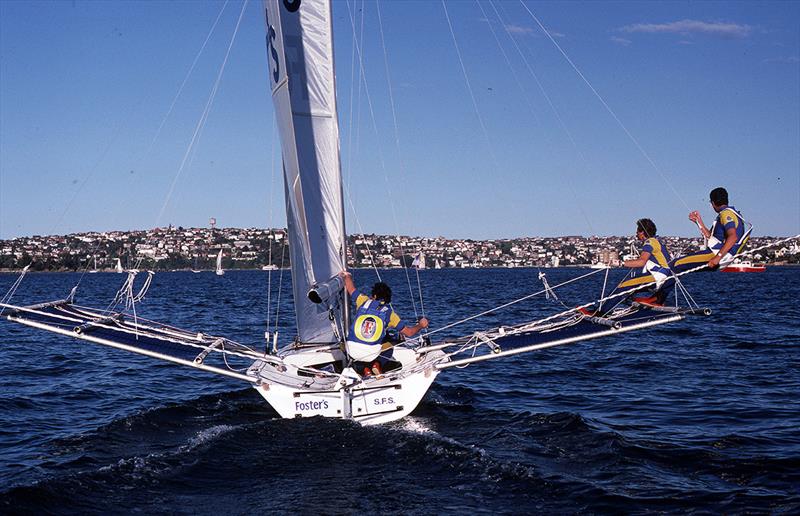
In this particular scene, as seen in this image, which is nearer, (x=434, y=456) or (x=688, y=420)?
(x=434, y=456)

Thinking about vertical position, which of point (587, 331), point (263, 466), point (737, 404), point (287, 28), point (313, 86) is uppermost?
point (287, 28)

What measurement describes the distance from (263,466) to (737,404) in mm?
7699

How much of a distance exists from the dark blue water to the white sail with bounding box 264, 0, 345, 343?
2.66 metres

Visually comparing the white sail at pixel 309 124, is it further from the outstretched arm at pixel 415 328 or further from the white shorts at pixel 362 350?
the outstretched arm at pixel 415 328

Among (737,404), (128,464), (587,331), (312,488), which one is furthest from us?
(737,404)

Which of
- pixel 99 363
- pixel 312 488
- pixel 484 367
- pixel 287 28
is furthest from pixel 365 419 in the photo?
pixel 99 363

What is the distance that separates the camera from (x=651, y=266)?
32.8 ft

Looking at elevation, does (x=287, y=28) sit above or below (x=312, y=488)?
above

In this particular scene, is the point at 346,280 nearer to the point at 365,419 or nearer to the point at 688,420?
the point at 365,419

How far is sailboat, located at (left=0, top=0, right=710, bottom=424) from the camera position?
9898 millimetres

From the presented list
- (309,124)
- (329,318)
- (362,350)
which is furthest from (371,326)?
(309,124)

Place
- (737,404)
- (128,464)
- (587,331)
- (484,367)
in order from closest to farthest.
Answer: (128,464)
(587,331)
(737,404)
(484,367)

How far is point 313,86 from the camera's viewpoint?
1123 centimetres

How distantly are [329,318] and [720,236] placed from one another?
17.5ft
